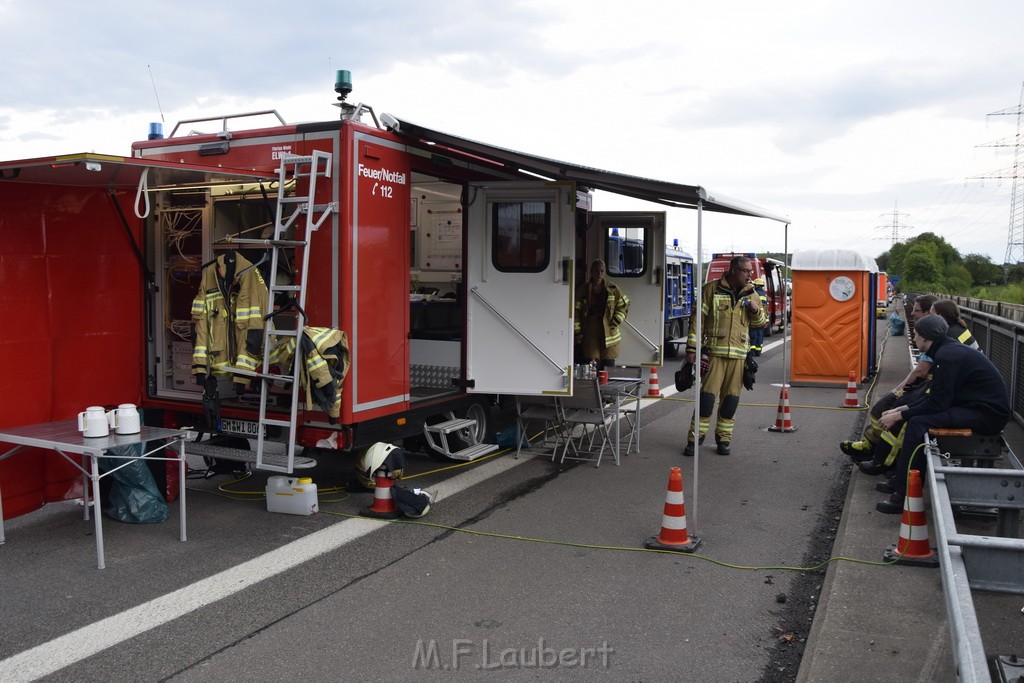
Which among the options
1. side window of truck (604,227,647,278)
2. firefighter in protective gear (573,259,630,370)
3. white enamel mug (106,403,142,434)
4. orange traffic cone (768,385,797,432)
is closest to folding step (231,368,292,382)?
white enamel mug (106,403,142,434)

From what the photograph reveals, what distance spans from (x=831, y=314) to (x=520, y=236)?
7.81 m

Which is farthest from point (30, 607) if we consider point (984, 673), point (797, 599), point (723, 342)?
point (723, 342)

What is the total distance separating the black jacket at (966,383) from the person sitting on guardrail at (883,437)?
2.83 feet

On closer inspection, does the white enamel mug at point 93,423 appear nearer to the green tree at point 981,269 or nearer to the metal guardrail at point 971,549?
the metal guardrail at point 971,549

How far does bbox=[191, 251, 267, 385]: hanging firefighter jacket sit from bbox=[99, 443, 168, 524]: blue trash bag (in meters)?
0.81

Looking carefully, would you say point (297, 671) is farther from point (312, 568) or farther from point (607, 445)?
point (607, 445)

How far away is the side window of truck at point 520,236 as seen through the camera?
7949 millimetres

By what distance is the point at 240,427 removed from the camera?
674cm

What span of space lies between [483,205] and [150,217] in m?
2.88

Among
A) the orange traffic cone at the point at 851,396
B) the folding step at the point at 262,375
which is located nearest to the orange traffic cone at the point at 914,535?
the folding step at the point at 262,375

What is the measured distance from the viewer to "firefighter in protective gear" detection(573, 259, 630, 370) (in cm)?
935

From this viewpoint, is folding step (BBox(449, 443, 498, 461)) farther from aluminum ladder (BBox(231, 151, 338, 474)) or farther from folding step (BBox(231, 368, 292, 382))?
folding step (BBox(231, 368, 292, 382))

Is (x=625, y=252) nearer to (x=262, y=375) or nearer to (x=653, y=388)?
(x=653, y=388)

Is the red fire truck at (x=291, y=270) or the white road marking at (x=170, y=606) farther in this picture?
the red fire truck at (x=291, y=270)
